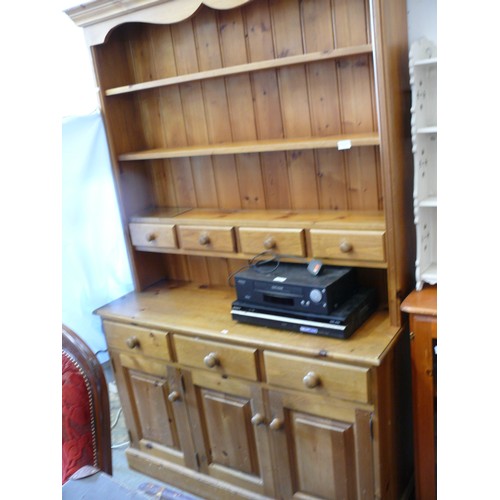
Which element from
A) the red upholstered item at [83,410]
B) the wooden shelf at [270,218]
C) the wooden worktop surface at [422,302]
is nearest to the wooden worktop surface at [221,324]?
the wooden worktop surface at [422,302]

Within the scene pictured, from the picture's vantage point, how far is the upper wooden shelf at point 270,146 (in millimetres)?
1541

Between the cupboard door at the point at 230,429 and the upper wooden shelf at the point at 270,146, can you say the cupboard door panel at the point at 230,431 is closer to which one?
the cupboard door at the point at 230,429

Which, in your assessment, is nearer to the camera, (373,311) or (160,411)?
(373,311)

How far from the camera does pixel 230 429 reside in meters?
1.86

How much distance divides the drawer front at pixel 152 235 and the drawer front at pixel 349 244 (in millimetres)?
659

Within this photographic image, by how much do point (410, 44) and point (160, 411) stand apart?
1.69 m

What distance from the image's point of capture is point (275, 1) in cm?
174

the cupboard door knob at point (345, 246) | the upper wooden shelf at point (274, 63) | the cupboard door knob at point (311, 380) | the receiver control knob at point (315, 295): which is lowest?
the cupboard door knob at point (311, 380)

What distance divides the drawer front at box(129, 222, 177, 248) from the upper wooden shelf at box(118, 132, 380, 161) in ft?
0.97

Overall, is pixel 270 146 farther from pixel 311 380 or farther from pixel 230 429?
pixel 230 429

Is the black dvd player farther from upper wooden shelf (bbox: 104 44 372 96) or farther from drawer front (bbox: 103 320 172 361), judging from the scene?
upper wooden shelf (bbox: 104 44 372 96)
